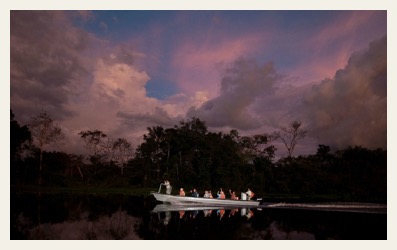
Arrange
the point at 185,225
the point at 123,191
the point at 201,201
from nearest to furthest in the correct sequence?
the point at 185,225
the point at 201,201
the point at 123,191

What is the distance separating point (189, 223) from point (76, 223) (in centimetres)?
549

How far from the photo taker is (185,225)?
57.5ft

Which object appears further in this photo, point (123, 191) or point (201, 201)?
point (123, 191)

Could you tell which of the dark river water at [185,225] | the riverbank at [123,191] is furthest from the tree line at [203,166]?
the dark river water at [185,225]

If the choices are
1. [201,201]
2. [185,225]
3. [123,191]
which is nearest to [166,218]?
[185,225]

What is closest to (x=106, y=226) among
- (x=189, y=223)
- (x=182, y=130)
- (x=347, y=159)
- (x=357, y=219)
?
(x=189, y=223)

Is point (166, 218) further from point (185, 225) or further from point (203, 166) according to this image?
point (203, 166)

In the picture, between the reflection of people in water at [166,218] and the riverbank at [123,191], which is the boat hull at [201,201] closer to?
the reflection of people in water at [166,218]

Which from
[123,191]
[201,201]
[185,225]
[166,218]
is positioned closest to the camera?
[185,225]

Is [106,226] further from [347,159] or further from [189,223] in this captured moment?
[347,159]

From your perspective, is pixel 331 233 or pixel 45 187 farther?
pixel 45 187

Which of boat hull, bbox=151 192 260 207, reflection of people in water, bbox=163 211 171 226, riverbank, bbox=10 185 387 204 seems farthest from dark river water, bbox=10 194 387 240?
riverbank, bbox=10 185 387 204

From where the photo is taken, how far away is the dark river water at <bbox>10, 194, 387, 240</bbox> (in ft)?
50.7

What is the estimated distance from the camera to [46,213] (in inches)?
825
